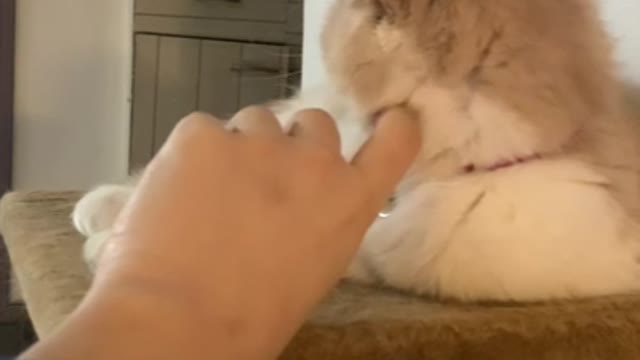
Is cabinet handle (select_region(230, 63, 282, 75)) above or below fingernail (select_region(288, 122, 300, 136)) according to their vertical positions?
below

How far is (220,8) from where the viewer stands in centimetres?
241

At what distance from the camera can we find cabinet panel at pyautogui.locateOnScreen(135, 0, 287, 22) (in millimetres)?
2328

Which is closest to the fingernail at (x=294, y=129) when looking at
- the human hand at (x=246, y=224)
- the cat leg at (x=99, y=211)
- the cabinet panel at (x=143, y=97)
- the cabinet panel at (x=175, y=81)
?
the human hand at (x=246, y=224)

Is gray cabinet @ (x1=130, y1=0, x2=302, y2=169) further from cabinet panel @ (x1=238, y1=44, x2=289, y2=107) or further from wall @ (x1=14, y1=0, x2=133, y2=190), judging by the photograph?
wall @ (x1=14, y1=0, x2=133, y2=190)

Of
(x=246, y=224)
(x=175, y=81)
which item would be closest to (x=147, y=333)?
(x=246, y=224)

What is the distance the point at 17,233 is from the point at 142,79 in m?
1.65

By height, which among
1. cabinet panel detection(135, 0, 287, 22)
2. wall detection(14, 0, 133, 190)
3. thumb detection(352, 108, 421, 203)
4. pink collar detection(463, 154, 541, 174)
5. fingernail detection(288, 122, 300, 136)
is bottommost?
wall detection(14, 0, 133, 190)

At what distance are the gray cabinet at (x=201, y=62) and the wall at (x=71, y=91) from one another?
0.52 feet

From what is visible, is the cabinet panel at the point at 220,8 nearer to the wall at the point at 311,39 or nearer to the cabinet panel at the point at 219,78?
the cabinet panel at the point at 219,78

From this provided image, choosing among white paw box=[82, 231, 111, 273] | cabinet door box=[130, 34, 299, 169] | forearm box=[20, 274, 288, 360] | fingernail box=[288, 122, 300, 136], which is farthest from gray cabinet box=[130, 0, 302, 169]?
forearm box=[20, 274, 288, 360]

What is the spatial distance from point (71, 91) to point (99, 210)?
194 cm

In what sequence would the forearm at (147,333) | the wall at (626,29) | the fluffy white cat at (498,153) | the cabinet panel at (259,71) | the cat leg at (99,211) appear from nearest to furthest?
the forearm at (147,333), the fluffy white cat at (498,153), the cat leg at (99,211), the wall at (626,29), the cabinet panel at (259,71)

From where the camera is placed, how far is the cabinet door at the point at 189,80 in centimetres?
240

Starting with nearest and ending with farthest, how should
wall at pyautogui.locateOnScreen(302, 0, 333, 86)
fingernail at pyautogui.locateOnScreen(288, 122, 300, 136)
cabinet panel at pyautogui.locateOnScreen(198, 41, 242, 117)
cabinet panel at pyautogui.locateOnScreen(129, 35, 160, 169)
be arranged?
fingernail at pyautogui.locateOnScreen(288, 122, 300, 136)
wall at pyautogui.locateOnScreen(302, 0, 333, 86)
cabinet panel at pyautogui.locateOnScreen(198, 41, 242, 117)
cabinet panel at pyautogui.locateOnScreen(129, 35, 160, 169)
